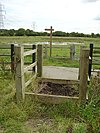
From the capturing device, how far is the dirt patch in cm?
505

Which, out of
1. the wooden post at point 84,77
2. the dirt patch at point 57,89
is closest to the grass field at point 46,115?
the wooden post at point 84,77

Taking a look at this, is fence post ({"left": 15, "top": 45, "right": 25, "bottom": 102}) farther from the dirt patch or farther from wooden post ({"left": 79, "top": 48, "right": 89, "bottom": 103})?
wooden post ({"left": 79, "top": 48, "right": 89, "bottom": 103})

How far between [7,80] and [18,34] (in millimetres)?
43944

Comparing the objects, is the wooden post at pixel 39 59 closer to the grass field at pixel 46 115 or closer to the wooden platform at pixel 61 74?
the wooden platform at pixel 61 74

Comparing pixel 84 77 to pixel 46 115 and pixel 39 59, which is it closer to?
pixel 46 115

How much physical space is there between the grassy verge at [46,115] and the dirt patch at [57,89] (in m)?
0.62

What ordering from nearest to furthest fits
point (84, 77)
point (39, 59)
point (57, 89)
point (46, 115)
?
1. point (46, 115)
2. point (84, 77)
3. point (57, 89)
4. point (39, 59)

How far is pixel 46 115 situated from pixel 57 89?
1.49 meters

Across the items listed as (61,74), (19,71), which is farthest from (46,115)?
(61,74)

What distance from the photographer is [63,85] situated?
222 inches

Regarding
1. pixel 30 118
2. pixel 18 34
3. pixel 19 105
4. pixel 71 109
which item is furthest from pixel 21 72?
pixel 18 34

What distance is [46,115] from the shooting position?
3.89 meters

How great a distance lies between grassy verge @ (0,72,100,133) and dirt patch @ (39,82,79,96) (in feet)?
2.02

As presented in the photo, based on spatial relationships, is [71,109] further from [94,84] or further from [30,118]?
[94,84]
